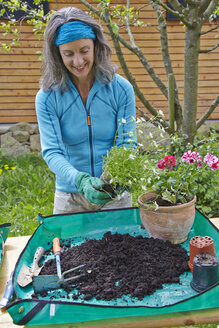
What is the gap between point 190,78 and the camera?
3.07m

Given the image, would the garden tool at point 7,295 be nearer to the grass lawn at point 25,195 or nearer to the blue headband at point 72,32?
the blue headband at point 72,32

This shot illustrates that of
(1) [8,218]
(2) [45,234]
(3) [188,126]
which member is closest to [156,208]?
(2) [45,234]

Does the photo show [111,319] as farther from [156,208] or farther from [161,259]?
[156,208]

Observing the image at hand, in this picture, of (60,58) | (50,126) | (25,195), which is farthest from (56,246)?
(25,195)

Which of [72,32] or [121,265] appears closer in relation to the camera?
[121,265]

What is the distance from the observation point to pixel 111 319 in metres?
1.14

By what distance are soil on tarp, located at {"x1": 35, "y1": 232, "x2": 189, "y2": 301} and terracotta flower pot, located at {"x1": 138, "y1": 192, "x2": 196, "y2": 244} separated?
5cm

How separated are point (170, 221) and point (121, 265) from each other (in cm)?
32

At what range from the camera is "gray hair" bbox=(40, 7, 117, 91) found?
1874 mm

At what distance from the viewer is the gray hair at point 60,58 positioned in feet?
6.15

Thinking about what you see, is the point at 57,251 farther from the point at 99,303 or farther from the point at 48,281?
the point at 99,303

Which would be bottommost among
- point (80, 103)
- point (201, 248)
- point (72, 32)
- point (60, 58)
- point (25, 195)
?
point (25, 195)

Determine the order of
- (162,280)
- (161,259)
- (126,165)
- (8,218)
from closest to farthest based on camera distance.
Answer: (162,280) < (161,259) < (126,165) < (8,218)

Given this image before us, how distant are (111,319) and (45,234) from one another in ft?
2.20
